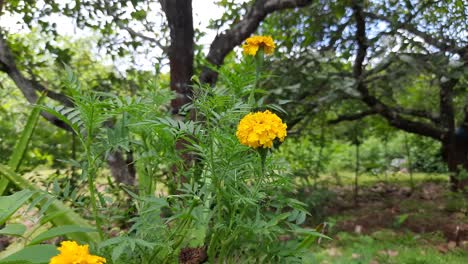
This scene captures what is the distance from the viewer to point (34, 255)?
1036mm

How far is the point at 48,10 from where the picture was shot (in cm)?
325

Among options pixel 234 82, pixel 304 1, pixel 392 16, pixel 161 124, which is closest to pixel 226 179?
pixel 161 124

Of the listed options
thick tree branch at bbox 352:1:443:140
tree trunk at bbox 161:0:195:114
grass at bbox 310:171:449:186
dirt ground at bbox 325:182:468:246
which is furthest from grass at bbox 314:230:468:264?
grass at bbox 310:171:449:186

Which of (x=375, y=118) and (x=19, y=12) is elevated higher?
(x=19, y=12)

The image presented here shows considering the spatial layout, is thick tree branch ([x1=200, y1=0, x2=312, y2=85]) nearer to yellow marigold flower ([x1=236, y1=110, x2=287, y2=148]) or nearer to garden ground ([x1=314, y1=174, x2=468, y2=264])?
garden ground ([x1=314, y1=174, x2=468, y2=264])

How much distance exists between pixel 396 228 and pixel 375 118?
6.53ft

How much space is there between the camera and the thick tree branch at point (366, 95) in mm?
3379

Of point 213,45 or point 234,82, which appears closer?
point 234,82

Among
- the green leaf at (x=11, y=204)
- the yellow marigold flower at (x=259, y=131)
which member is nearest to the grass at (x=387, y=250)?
the yellow marigold flower at (x=259, y=131)

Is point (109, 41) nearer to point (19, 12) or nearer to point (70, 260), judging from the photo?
point (19, 12)

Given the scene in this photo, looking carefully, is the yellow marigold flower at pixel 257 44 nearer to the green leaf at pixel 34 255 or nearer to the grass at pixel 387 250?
the green leaf at pixel 34 255

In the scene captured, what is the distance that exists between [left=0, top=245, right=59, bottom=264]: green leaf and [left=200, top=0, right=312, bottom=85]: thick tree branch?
1.91 metres

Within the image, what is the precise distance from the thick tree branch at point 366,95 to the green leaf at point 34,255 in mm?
2624

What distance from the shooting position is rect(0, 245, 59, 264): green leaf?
1022mm
